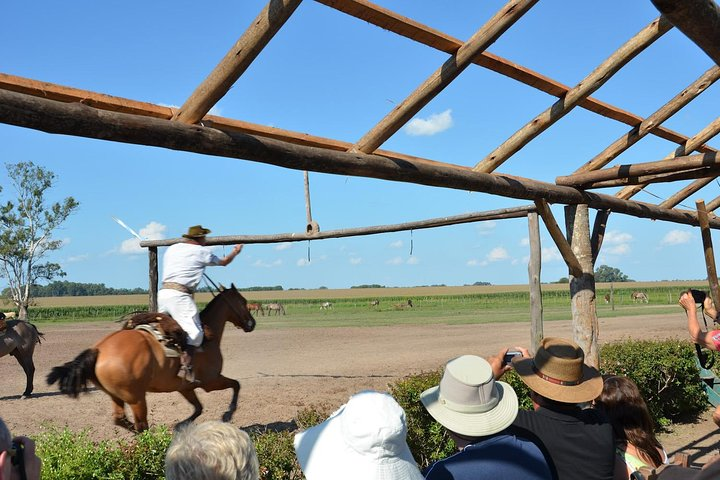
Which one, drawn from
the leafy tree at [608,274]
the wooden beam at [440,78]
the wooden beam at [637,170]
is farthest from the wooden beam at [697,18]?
the leafy tree at [608,274]

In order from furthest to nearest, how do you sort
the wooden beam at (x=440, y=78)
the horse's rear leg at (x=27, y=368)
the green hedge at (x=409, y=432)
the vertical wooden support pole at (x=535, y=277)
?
the horse's rear leg at (x=27, y=368)
the vertical wooden support pole at (x=535, y=277)
the wooden beam at (x=440, y=78)
the green hedge at (x=409, y=432)

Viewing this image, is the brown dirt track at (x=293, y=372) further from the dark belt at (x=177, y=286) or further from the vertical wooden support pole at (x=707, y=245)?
the vertical wooden support pole at (x=707, y=245)

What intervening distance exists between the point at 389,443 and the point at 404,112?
10.2 ft

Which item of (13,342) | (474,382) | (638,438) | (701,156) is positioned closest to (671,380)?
(701,156)

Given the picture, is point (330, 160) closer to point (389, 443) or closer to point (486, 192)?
point (486, 192)

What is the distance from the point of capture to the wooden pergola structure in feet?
9.85

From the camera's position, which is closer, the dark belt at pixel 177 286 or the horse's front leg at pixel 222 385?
the dark belt at pixel 177 286

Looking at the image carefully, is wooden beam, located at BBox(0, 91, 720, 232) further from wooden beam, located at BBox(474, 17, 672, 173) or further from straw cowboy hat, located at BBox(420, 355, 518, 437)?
straw cowboy hat, located at BBox(420, 355, 518, 437)

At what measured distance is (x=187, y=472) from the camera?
1.85m

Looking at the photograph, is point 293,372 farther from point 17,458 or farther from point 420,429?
point 17,458

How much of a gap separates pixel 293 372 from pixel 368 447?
39.9 feet

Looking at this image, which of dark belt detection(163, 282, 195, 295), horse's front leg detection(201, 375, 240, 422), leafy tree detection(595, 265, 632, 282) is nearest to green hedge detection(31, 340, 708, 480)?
A: horse's front leg detection(201, 375, 240, 422)

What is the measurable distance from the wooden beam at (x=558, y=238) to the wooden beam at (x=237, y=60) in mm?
3558

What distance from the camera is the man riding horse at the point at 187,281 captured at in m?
6.79
